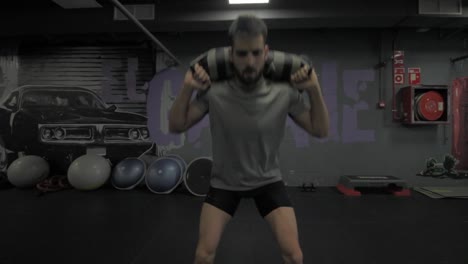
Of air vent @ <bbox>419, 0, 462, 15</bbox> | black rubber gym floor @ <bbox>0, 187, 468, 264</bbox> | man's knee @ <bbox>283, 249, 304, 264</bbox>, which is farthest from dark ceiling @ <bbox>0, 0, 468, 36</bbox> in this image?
man's knee @ <bbox>283, 249, 304, 264</bbox>

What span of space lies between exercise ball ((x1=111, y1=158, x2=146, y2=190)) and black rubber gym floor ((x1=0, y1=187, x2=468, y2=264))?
285 millimetres

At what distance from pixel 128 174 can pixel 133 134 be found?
702 mm

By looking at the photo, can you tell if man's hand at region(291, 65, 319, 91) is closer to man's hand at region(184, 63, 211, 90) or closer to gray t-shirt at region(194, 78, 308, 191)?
gray t-shirt at region(194, 78, 308, 191)

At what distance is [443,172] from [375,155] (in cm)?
101

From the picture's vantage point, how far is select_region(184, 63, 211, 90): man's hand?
135cm

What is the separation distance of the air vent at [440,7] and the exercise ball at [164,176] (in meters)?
3.75

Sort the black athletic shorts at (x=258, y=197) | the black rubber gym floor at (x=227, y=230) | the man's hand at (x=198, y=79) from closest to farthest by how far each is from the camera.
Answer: the man's hand at (x=198, y=79), the black athletic shorts at (x=258, y=197), the black rubber gym floor at (x=227, y=230)

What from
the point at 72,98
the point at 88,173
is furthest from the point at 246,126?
the point at 72,98

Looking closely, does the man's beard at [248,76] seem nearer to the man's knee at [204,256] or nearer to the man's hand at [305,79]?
the man's hand at [305,79]

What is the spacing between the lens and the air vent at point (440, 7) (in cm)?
373

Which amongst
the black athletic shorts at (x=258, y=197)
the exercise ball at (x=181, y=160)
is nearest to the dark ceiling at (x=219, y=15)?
the exercise ball at (x=181, y=160)

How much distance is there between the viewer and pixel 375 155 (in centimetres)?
459

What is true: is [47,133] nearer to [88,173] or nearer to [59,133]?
[59,133]

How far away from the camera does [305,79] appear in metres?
1.36
